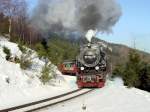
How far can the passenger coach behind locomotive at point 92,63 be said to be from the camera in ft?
108

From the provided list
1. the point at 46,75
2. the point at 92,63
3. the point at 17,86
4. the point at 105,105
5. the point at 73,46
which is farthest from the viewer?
the point at 73,46

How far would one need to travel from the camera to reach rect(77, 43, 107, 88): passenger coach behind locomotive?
32.8 m

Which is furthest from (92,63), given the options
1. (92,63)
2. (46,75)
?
(46,75)

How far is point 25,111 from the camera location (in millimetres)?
15227

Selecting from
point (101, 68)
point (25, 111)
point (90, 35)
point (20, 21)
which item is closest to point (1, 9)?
point (20, 21)

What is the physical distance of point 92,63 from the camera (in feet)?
108

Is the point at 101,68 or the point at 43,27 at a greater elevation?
the point at 43,27

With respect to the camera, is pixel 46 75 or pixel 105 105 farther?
pixel 46 75

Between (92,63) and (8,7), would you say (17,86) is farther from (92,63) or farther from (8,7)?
(8,7)

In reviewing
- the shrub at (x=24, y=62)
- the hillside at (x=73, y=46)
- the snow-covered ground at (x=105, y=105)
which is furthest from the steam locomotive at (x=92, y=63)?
the snow-covered ground at (x=105, y=105)

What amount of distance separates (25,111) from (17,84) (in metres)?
12.6

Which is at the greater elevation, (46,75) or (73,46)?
(73,46)

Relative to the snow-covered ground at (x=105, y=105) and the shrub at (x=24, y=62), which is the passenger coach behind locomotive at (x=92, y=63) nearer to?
the shrub at (x=24, y=62)

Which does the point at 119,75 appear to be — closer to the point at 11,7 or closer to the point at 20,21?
the point at 20,21
